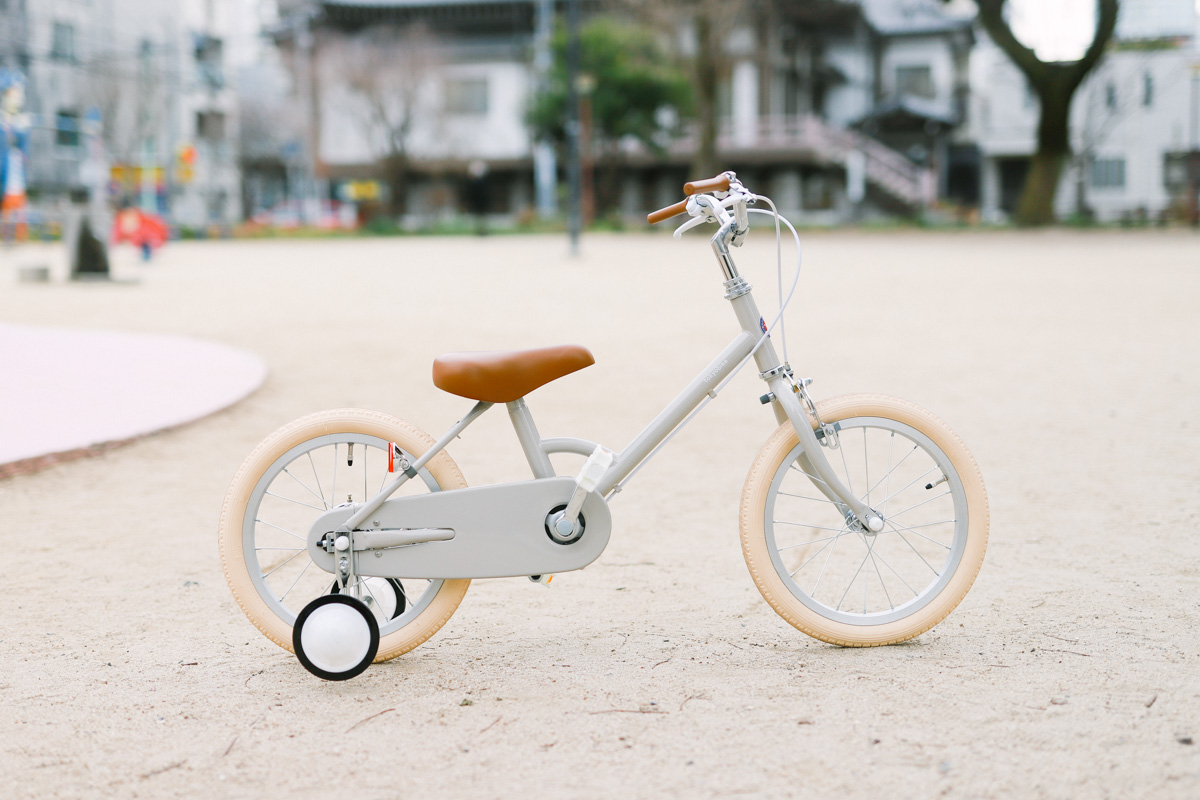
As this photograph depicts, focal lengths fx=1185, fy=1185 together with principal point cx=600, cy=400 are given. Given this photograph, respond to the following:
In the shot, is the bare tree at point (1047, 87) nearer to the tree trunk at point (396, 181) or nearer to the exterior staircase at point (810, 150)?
the exterior staircase at point (810, 150)

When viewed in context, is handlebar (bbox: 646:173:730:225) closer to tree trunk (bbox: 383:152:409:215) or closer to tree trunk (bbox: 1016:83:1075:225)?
tree trunk (bbox: 1016:83:1075:225)

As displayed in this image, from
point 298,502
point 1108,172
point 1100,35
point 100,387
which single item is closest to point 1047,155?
point 1100,35

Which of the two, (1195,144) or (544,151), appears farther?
(544,151)

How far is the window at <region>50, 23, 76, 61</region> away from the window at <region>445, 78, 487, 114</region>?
1387 centimetres

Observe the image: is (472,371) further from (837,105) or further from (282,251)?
(837,105)

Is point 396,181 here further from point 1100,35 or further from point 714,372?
point 714,372

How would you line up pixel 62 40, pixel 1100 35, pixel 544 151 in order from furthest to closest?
1. pixel 544 151
2. pixel 62 40
3. pixel 1100 35

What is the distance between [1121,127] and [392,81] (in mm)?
28266

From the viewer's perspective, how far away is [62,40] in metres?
Answer: 38.5

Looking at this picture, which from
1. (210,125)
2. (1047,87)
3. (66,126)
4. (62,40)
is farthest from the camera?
(210,125)

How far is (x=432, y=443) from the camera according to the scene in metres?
3.27

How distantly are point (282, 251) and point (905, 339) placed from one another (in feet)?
67.5

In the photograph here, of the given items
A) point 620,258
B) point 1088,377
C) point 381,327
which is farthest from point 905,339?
point 620,258

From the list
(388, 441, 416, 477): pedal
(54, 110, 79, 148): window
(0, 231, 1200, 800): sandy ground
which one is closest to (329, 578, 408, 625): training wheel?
(0, 231, 1200, 800): sandy ground
